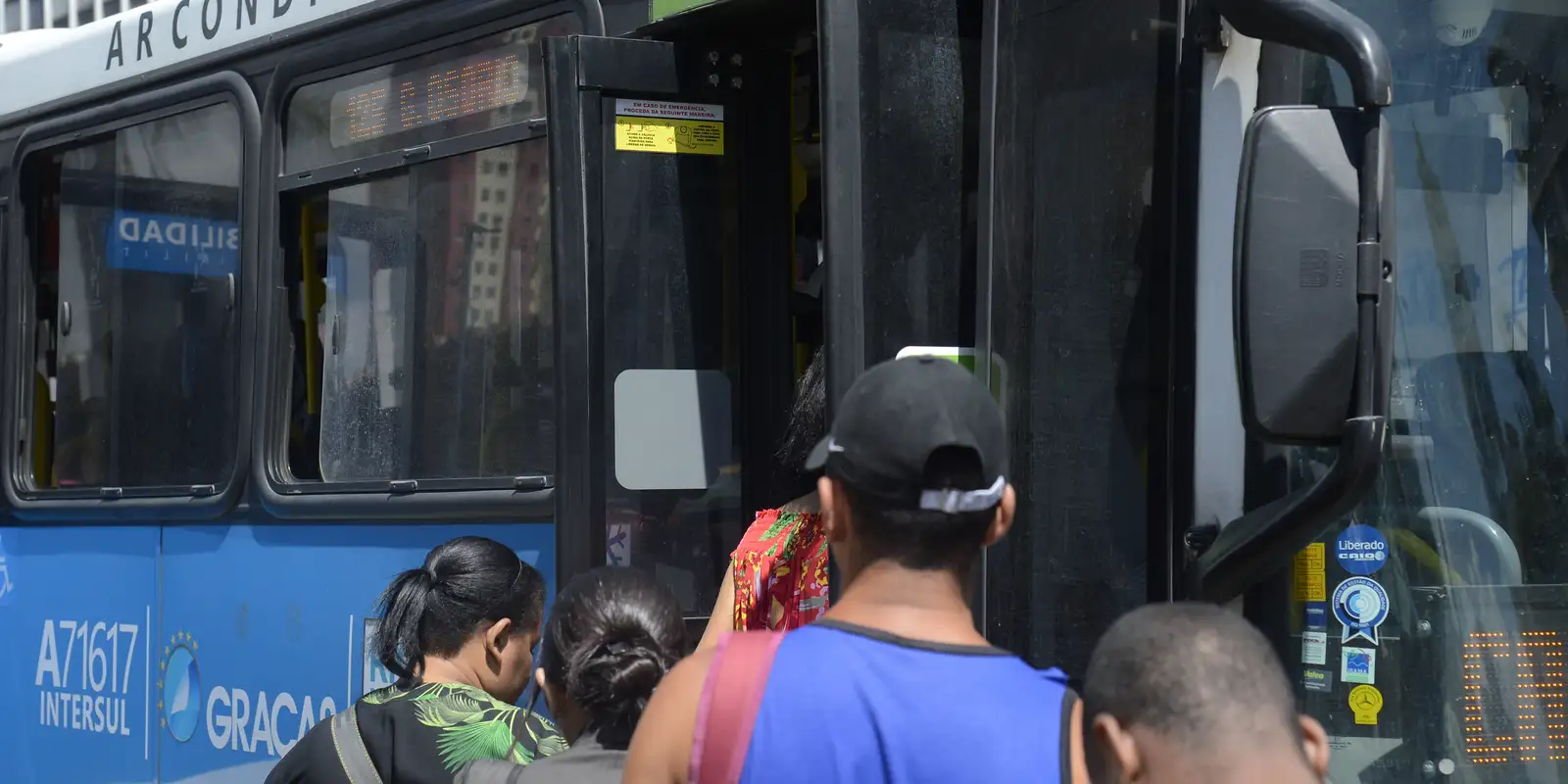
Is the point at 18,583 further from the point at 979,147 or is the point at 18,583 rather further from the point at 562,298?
the point at 979,147

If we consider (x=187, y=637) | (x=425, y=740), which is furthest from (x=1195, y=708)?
(x=187, y=637)

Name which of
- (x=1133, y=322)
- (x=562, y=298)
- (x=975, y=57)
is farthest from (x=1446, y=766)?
(x=562, y=298)

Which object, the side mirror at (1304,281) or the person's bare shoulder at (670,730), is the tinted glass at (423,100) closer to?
the side mirror at (1304,281)

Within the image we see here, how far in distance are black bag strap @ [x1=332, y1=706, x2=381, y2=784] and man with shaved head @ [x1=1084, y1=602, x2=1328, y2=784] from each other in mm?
1368

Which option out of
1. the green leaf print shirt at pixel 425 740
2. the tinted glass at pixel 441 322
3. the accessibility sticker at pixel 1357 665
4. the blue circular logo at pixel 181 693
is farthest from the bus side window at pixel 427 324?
the accessibility sticker at pixel 1357 665

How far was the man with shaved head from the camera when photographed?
58.5 inches

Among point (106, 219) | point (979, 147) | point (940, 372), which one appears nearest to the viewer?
point (940, 372)

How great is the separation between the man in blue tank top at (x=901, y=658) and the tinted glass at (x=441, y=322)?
197 cm

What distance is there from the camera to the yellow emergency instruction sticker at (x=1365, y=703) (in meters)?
2.34

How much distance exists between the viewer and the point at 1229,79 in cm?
246

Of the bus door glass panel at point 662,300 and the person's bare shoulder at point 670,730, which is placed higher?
the bus door glass panel at point 662,300

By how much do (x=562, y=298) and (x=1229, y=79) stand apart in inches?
50.4

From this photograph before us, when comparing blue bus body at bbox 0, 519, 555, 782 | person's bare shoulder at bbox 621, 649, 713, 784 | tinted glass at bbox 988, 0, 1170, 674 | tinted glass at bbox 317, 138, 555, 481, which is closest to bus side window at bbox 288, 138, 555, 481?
tinted glass at bbox 317, 138, 555, 481

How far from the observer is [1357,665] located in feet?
7.72
